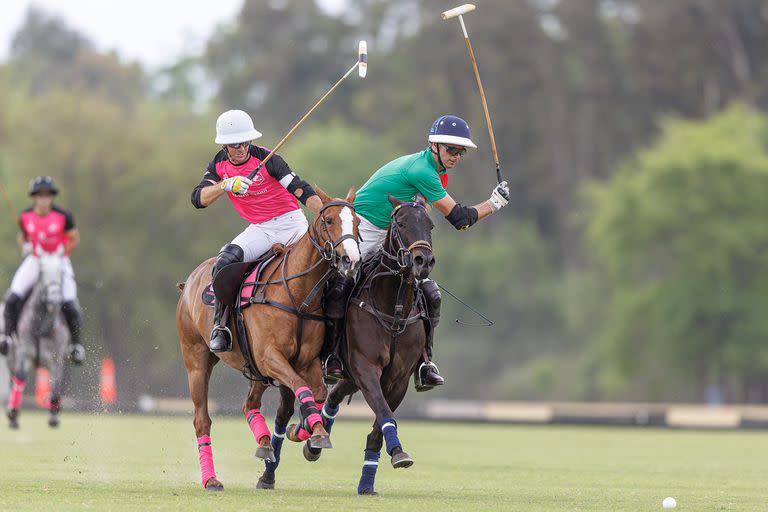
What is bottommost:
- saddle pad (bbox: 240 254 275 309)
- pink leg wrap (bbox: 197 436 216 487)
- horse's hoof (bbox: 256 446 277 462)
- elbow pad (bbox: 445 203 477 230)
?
pink leg wrap (bbox: 197 436 216 487)

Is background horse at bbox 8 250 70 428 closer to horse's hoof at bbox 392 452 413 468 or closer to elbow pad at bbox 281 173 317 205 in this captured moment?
elbow pad at bbox 281 173 317 205

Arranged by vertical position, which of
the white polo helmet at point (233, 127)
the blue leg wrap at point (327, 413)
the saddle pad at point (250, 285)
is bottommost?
the blue leg wrap at point (327, 413)

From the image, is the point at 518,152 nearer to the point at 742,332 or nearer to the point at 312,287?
the point at 742,332

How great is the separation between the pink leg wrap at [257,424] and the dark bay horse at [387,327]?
285mm

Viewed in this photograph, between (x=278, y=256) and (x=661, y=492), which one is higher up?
(x=278, y=256)

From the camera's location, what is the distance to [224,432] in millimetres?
23719

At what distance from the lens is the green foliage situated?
45875 millimetres

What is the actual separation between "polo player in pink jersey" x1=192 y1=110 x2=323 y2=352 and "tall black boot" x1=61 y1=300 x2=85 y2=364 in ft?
21.7

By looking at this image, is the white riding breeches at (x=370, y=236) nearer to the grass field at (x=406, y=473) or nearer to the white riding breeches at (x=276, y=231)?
the white riding breeches at (x=276, y=231)

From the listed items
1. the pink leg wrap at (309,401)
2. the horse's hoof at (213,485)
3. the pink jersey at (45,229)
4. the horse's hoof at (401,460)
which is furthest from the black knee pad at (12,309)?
the horse's hoof at (401,460)

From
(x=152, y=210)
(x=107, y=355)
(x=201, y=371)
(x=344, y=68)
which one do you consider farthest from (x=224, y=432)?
(x=344, y=68)

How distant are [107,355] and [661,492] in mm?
36196

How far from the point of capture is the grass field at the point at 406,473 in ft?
35.7

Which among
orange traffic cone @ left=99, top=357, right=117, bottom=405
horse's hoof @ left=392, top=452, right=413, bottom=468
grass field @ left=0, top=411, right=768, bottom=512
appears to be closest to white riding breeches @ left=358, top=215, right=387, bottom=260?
grass field @ left=0, top=411, right=768, bottom=512
